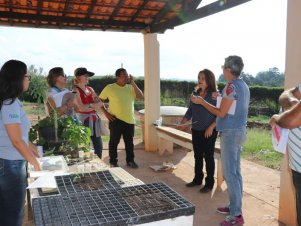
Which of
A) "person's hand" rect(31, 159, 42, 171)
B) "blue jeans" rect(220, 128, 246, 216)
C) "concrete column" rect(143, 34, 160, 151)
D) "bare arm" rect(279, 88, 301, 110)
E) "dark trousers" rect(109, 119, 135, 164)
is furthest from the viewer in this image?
"concrete column" rect(143, 34, 160, 151)

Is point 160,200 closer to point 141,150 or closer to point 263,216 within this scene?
point 263,216

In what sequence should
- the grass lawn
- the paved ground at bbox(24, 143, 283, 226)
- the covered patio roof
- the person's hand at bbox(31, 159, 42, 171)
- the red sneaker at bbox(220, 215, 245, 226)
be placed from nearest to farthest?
the person's hand at bbox(31, 159, 42, 171) → the red sneaker at bbox(220, 215, 245, 226) → the paved ground at bbox(24, 143, 283, 226) → the covered patio roof → the grass lawn

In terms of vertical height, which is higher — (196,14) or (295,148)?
(196,14)

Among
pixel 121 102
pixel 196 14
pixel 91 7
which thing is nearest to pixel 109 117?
pixel 121 102

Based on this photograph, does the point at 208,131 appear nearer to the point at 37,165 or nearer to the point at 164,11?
the point at 37,165

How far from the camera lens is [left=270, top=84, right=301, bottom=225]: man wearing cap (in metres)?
1.87

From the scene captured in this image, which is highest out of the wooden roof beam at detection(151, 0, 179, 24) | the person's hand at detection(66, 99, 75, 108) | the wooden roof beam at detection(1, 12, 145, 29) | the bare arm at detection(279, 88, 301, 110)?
the wooden roof beam at detection(151, 0, 179, 24)

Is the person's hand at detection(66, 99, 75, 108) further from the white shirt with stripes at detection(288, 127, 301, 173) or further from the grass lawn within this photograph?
the grass lawn

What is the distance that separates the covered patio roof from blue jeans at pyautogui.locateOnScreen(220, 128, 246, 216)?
2084 millimetres

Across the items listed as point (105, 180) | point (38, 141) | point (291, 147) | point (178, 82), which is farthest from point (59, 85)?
point (178, 82)

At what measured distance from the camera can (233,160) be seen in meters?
3.30

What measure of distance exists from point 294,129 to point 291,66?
1.41 m

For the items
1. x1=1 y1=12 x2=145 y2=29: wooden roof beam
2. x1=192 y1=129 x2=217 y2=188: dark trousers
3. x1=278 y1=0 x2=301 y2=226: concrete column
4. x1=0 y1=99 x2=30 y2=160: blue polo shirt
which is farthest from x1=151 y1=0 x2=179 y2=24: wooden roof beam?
x1=0 y1=99 x2=30 y2=160: blue polo shirt

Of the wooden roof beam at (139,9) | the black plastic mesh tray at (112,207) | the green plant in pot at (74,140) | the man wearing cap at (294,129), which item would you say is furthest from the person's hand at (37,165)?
the wooden roof beam at (139,9)
